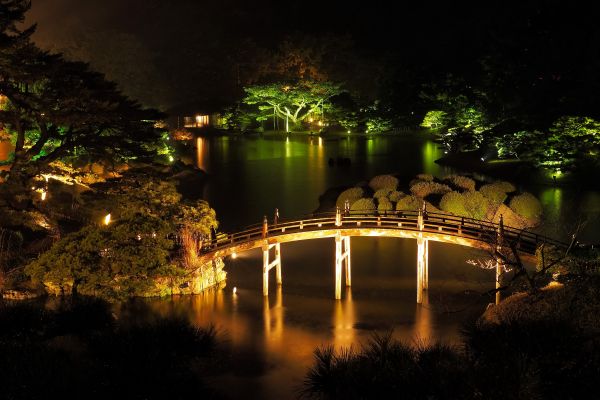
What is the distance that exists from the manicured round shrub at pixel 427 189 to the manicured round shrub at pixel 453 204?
1.39m

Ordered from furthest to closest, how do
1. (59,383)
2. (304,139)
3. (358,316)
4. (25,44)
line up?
(304,139)
(25,44)
(358,316)
(59,383)

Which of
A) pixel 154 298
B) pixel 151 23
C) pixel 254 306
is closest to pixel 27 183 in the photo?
pixel 154 298

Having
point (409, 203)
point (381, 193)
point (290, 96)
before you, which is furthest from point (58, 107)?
point (290, 96)

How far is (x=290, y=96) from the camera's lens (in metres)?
74.8

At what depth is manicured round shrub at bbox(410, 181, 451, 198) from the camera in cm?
3450

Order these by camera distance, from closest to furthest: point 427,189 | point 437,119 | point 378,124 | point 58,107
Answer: point 58,107, point 427,189, point 437,119, point 378,124

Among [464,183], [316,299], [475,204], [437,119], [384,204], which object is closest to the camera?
[316,299]

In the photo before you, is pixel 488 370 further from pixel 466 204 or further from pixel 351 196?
pixel 351 196

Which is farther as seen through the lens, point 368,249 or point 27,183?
point 368,249

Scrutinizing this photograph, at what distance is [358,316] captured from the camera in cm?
2280

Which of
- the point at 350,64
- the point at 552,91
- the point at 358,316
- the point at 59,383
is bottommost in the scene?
the point at 358,316

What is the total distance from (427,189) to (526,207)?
4.70 meters

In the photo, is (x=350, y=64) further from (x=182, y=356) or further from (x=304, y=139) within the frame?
(x=182, y=356)

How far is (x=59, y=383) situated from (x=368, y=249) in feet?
67.1
